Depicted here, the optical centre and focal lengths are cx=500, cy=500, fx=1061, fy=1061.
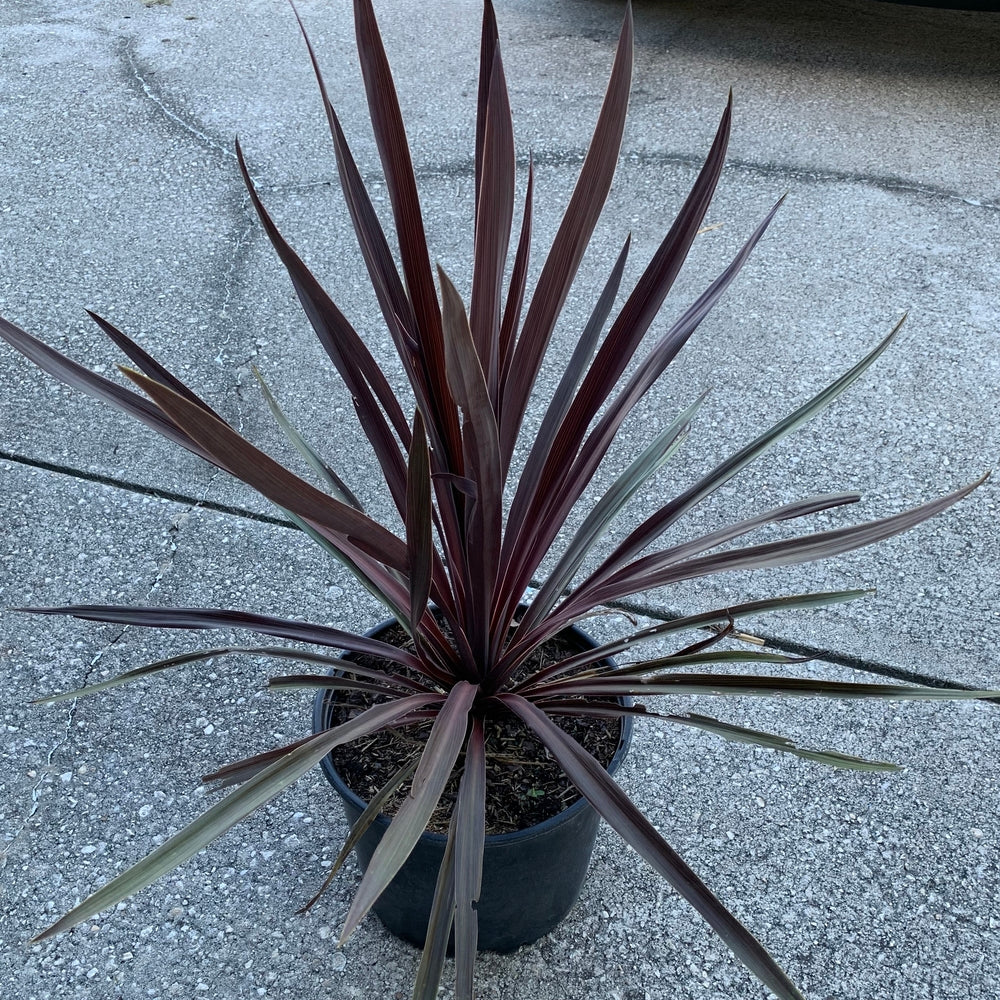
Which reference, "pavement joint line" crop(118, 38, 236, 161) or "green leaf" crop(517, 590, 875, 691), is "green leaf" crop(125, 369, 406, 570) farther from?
"pavement joint line" crop(118, 38, 236, 161)

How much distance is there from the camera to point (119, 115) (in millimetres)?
3404

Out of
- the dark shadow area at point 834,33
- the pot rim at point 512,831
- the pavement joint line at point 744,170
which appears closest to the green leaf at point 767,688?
the pot rim at point 512,831

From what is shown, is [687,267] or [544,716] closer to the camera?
[544,716]

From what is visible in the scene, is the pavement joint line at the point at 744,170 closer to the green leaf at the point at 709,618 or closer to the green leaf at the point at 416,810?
the green leaf at the point at 709,618

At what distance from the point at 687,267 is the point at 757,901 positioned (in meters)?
1.72

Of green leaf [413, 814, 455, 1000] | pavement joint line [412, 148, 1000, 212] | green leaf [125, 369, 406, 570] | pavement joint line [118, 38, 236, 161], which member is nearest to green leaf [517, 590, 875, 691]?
green leaf [413, 814, 455, 1000]

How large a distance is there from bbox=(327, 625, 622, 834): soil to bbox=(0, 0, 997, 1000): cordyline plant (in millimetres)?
39

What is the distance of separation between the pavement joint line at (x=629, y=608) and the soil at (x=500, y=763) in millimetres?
349

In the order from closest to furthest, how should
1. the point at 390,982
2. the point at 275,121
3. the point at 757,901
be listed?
the point at 390,982 → the point at 757,901 → the point at 275,121

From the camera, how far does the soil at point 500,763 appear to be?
1.24 meters

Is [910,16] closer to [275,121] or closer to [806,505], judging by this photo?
[275,121]

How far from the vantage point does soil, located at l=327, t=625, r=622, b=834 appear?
1238 mm

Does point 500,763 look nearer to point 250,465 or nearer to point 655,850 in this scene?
point 655,850

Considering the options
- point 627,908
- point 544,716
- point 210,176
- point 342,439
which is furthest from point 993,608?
point 210,176
